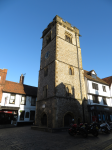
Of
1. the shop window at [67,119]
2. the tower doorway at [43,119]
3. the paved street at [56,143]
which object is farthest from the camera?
the tower doorway at [43,119]

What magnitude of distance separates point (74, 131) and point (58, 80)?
8.28m

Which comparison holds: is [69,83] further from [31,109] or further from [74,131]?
[31,109]

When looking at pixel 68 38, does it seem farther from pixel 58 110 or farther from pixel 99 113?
pixel 99 113

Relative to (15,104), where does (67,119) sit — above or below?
below

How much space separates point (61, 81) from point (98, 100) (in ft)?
33.6

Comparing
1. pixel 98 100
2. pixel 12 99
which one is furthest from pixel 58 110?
pixel 12 99

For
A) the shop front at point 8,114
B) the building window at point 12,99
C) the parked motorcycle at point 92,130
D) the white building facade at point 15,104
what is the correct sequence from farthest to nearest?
the building window at point 12,99, the white building facade at point 15,104, the shop front at point 8,114, the parked motorcycle at point 92,130

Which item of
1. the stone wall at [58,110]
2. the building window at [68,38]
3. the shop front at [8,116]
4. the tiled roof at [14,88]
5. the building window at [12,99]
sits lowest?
the shop front at [8,116]

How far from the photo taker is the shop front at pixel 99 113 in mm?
18844

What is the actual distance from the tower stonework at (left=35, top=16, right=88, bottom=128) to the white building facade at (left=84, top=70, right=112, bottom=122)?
190 cm

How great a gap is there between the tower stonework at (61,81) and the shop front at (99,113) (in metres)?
1.71

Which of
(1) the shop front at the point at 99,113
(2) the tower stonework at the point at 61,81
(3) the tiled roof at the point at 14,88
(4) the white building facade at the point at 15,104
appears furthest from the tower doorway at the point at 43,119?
(3) the tiled roof at the point at 14,88

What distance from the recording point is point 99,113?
20.8m

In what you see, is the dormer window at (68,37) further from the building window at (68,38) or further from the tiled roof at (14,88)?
the tiled roof at (14,88)
